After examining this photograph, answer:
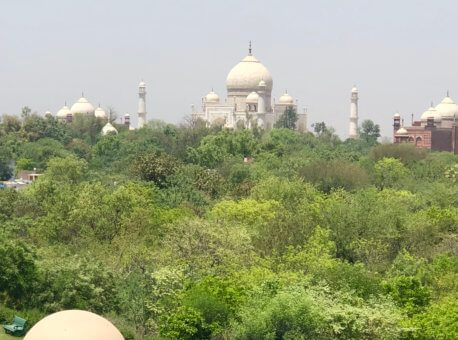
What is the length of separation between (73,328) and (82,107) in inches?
5710

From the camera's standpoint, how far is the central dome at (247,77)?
148625 mm

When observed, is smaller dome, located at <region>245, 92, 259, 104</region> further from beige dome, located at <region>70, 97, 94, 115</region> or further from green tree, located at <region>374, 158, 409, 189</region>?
green tree, located at <region>374, 158, 409, 189</region>

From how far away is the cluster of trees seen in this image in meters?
33.8

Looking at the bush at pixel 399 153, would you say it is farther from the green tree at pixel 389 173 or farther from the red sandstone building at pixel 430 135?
the red sandstone building at pixel 430 135

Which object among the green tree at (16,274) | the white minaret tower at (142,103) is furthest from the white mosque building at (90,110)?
the green tree at (16,274)

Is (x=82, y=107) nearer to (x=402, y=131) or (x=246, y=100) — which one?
(x=246, y=100)

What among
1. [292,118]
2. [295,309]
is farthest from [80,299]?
[292,118]

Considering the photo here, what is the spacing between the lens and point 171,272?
37.7 m

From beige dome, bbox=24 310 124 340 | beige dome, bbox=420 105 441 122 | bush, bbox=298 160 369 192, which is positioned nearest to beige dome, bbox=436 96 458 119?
beige dome, bbox=420 105 441 122

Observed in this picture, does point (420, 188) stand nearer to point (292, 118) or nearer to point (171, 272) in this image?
point (171, 272)

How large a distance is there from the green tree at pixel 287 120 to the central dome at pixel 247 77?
3376 mm

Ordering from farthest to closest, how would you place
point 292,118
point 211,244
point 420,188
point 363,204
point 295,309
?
1. point 292,118
2. point 420,188
3. point 363,204
4. point 211,244
5. point 295,309

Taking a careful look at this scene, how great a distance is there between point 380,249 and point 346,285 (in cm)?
1003

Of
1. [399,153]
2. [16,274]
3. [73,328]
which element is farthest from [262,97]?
[73,328]
